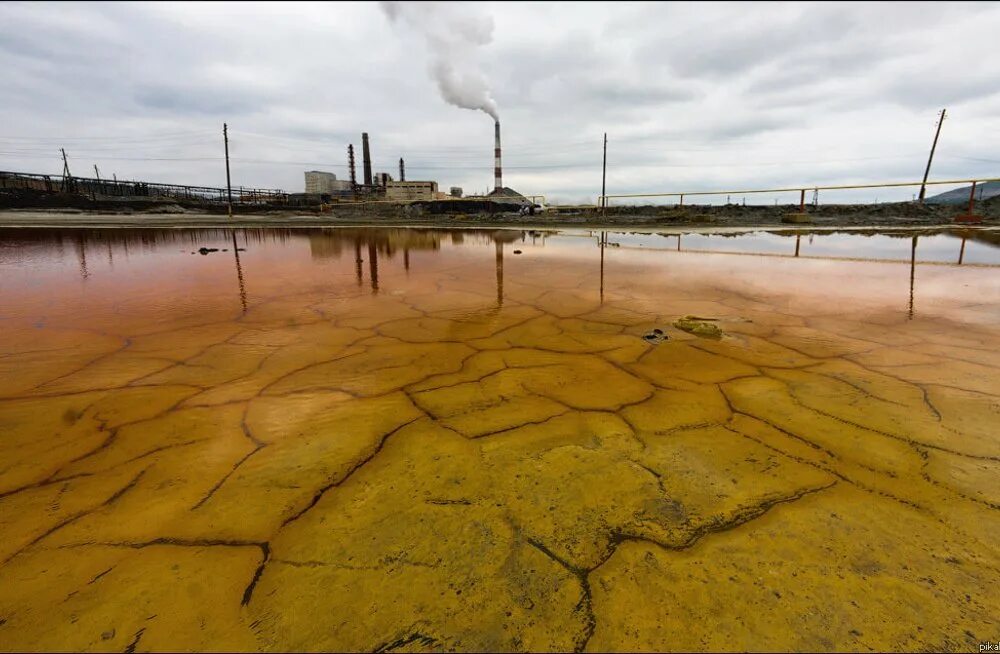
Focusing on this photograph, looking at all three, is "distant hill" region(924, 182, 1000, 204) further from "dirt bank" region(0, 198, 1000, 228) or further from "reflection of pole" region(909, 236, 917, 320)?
"reflection of pole" region(909, 236, 917, 320)

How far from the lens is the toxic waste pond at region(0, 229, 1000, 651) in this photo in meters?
0.77

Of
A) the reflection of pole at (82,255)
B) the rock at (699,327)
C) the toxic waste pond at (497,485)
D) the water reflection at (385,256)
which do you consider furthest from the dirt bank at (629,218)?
the toxic waste pond at (497,485)

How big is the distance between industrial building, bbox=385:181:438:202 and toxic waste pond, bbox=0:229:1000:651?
41115mm

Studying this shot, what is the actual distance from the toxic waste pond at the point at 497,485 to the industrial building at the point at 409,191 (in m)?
41.1

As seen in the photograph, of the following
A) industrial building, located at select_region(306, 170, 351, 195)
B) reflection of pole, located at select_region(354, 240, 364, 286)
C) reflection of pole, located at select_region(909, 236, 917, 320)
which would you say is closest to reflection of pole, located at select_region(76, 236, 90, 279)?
reflection of pole, located at select_region(354, 240, 364, 286)

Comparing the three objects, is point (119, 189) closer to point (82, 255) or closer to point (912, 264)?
point (82, 255)

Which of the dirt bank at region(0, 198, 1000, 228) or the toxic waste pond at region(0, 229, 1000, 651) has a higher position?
the dirt bank at region(0, 198, 1000, 228)

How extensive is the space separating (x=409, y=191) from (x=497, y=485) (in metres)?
43.9

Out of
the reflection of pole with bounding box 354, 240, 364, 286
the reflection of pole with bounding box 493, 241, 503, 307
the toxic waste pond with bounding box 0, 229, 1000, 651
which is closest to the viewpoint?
the toxic waste pond with bounding box 0, 229, 1000, 651

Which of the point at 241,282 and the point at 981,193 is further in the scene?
the point at 981,193

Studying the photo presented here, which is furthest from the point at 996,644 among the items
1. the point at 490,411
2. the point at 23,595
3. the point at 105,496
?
the point at 105,496

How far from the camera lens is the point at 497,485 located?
3.71 feet

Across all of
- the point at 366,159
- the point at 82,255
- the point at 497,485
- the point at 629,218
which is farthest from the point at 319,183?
the point at 497,485

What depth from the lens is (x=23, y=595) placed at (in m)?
0.81
